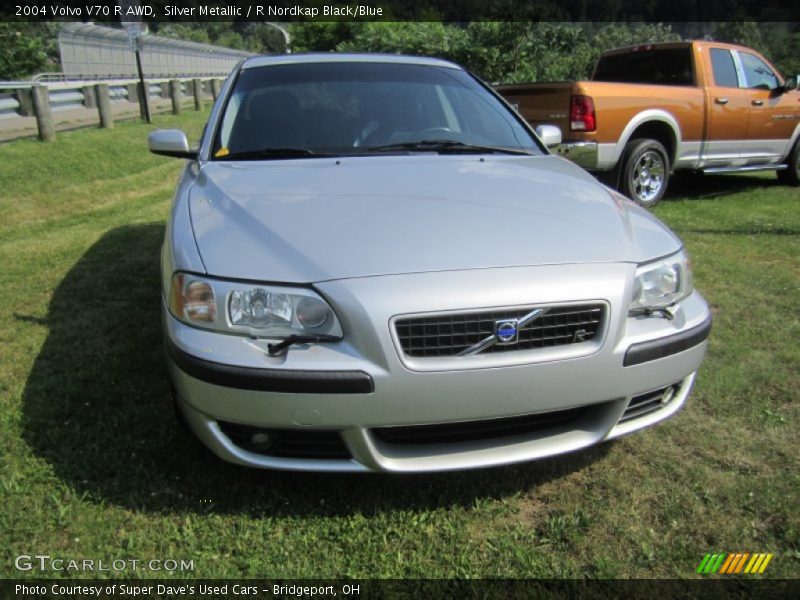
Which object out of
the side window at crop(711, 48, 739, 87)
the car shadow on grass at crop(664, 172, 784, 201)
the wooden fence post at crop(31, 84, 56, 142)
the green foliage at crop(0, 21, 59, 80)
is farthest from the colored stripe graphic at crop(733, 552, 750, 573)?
the green foliage at crop(0, 21, 59, 80)

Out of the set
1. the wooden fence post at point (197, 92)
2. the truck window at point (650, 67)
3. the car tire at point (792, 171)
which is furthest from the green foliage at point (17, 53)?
the car tire at point (792, 171)

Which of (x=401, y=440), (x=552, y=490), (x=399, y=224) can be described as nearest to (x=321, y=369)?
(x=401, y=440)

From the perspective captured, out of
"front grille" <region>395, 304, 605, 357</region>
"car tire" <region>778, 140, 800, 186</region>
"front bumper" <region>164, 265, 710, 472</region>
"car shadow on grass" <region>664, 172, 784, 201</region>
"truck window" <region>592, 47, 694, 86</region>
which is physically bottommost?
"car shadow on grass" <region>664, 172, 784, 201</region>

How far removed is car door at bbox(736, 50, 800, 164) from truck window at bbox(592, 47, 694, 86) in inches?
33.8

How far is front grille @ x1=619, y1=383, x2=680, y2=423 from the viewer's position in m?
2.20

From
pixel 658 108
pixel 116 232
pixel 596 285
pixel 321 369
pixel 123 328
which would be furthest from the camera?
pixel 658 108

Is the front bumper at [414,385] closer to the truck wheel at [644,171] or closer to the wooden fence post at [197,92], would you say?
the truck wheel at [644,171]

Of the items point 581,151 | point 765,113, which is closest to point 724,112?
point 765,113

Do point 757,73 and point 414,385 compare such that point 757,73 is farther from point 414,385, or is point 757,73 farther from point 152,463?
point 152,463

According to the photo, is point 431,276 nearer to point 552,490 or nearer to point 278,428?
point 278,428

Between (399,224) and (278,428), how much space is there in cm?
74

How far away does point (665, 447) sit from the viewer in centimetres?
257

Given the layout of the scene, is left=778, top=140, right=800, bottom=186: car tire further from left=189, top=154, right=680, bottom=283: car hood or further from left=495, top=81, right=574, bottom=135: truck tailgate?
left=189, top=154, right=680, bottom=283: car hood

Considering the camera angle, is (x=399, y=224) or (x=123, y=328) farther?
(x=123, y=328)
